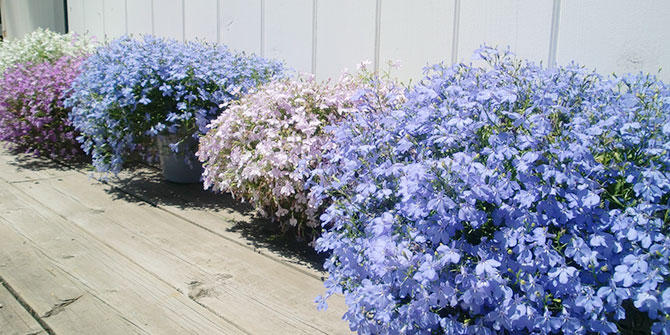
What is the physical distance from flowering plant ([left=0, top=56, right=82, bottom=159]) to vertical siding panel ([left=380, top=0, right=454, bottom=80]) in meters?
2.60

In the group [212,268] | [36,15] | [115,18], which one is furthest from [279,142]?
[36,15]

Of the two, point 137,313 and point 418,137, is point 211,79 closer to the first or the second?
point 137,313

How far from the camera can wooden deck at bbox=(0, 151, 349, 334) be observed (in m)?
2.04

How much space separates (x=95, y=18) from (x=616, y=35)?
218 inches

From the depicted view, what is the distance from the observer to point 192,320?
204cm

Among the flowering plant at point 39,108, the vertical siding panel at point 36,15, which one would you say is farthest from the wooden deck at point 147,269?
the vertical siding panel at point 36,15

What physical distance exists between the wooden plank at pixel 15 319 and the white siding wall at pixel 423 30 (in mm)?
2100

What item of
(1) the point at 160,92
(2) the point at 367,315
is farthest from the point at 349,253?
(1) the point at 160,92

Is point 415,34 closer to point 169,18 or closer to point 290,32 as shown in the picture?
point 290,32

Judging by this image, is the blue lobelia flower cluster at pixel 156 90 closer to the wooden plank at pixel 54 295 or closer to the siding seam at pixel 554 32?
the wooden plank at pixel 54 295

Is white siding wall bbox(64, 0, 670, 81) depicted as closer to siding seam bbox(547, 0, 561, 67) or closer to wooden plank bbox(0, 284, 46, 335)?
siding seam bbox(547, 0, 561, 67)

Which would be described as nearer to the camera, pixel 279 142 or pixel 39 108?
pixel 279 142

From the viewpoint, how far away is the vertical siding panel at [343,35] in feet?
10.7

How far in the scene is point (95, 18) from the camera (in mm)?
6133
